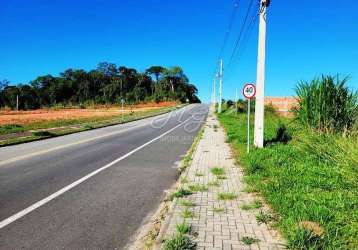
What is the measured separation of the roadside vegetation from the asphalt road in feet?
7.14

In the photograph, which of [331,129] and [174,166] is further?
[331,129]

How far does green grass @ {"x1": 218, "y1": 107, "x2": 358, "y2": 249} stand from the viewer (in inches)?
176

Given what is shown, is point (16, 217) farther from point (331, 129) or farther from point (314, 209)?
point (331, 129)

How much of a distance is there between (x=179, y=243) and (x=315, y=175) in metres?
4.65

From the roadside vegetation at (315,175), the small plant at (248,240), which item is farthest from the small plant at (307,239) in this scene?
the small plant at (248,240)

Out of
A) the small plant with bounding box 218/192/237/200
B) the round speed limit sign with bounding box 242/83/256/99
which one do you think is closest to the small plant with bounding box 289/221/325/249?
the small plant with bounding box 218/192/237/200

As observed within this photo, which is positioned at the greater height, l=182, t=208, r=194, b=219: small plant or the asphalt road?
l=182, t=208, r=194, b=219: small plant

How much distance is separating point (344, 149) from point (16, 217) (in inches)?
276

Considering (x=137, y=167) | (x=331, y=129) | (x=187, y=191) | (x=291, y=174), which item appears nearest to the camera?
(x=187, y=191)

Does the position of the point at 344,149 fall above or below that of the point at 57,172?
above

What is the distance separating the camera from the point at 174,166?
10789 mm

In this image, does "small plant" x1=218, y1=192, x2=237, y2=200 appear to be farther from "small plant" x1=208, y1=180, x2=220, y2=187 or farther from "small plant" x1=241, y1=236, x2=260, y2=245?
"small plant" x1=241, y1=236, x2=260, y2=245

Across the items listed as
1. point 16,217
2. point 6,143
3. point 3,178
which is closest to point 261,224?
point 16,217

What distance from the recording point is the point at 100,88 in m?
142
